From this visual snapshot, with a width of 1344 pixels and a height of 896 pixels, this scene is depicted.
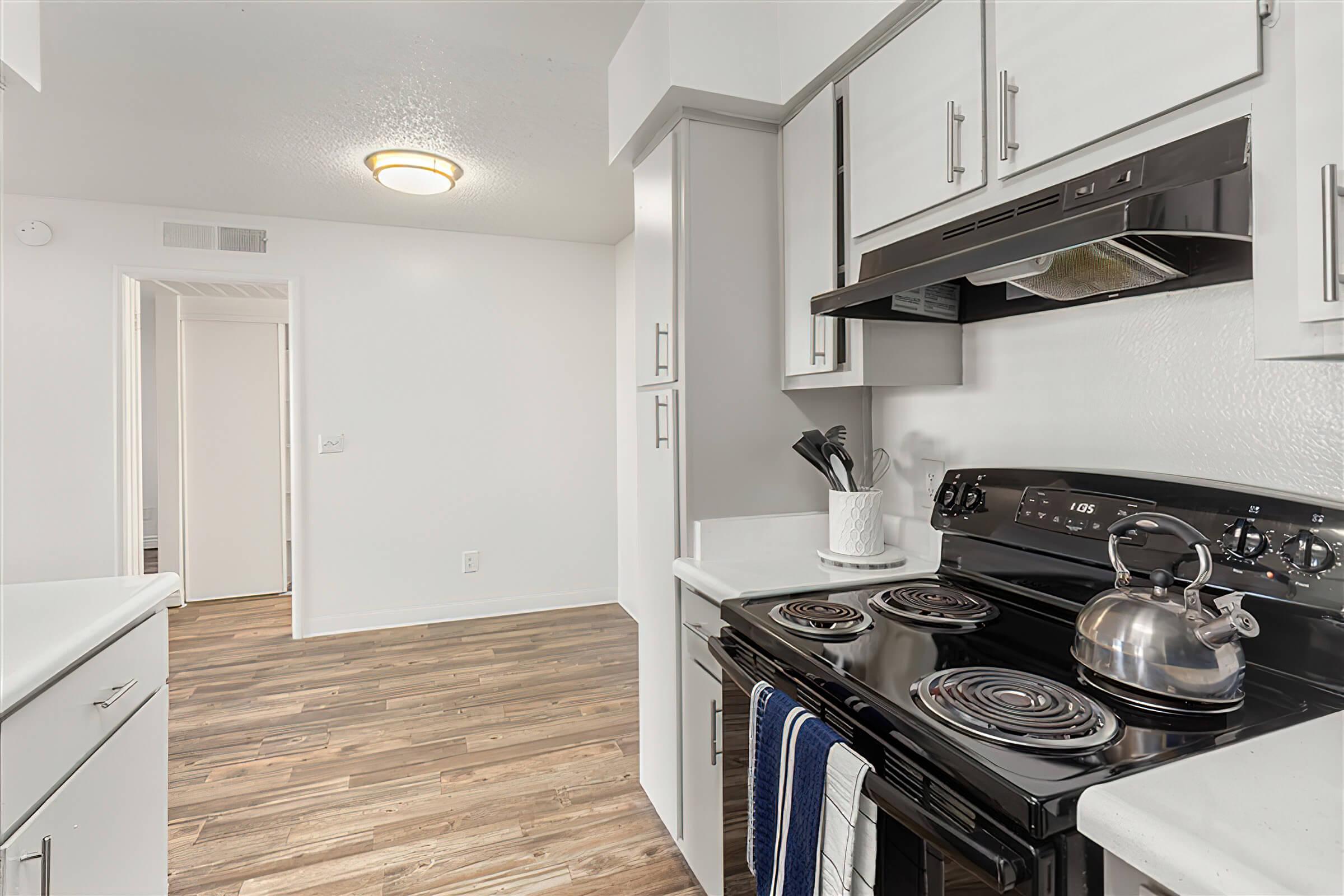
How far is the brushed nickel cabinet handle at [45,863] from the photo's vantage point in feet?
3.33

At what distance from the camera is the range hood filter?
113cm

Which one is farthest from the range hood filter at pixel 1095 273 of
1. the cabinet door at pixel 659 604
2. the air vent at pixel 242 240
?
the air vent at pixel 242 240

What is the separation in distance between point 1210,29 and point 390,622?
449 cm

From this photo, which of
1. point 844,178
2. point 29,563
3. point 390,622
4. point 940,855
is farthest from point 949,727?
point 29,563

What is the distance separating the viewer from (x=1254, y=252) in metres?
0.83

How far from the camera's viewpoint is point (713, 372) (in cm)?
191

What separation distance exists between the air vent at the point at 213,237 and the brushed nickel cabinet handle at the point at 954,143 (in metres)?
3.99

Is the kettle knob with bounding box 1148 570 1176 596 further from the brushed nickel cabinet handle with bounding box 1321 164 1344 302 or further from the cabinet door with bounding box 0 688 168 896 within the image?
the cabinet door with bounding box 0 688 168 896

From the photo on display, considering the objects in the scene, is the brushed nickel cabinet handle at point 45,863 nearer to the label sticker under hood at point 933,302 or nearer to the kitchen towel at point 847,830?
the kitchen towel at point 847,830

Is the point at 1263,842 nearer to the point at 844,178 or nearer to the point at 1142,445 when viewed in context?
the point at 1142,445

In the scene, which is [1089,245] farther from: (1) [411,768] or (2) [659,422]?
(1) [411,768]

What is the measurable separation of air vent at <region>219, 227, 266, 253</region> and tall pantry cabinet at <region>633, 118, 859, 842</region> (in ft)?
9.92

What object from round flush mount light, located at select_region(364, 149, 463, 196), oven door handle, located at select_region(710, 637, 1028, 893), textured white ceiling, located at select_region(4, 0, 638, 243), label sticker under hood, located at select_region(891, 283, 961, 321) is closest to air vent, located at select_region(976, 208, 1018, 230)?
label sticker under hood, located at select_region(891, 283, 961, 321)

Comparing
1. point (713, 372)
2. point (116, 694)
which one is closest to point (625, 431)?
point (713, 372)
